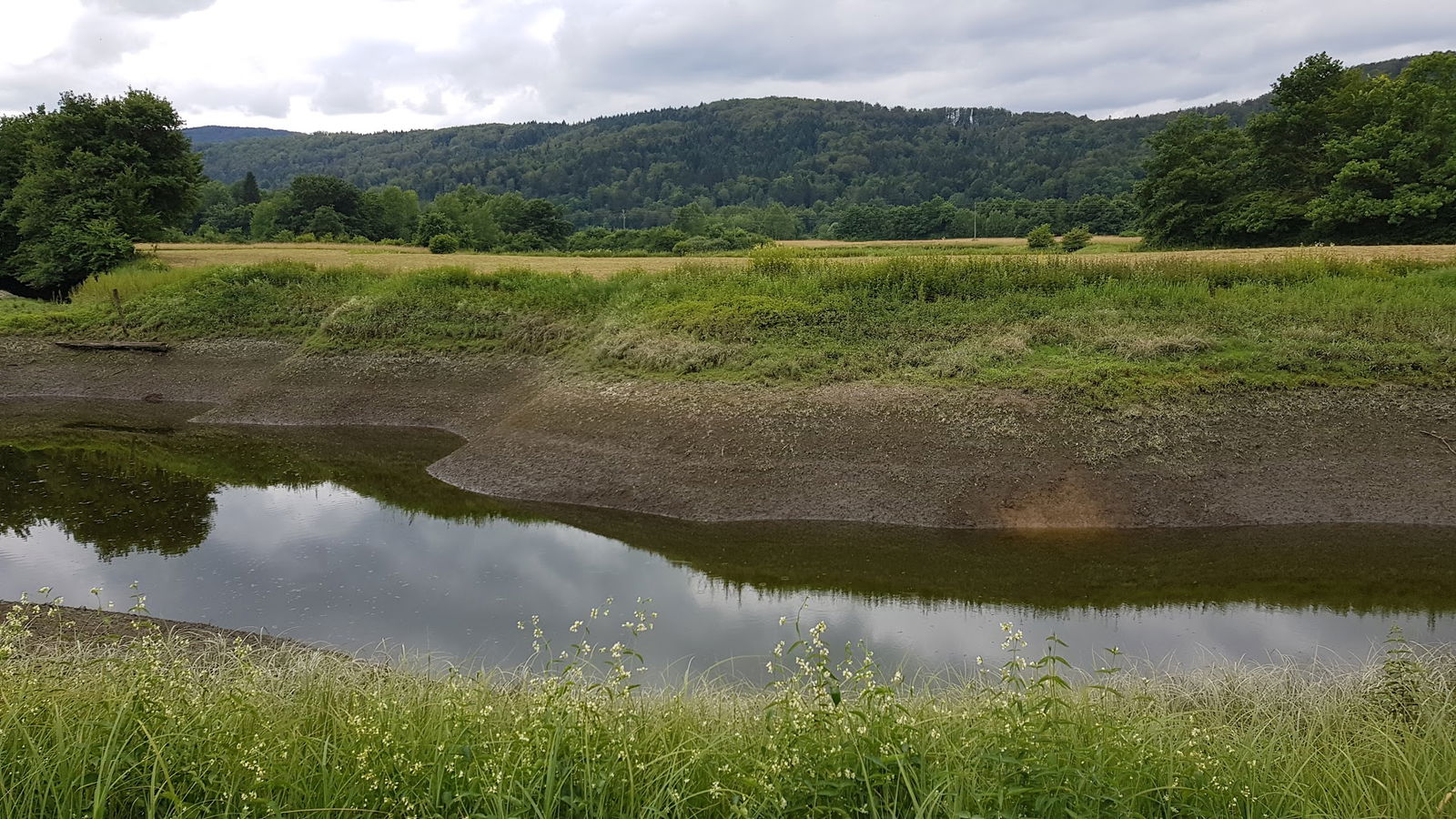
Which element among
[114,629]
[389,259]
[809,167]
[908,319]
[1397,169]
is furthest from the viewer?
[809,167]

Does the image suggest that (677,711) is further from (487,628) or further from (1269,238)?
(1269,238)

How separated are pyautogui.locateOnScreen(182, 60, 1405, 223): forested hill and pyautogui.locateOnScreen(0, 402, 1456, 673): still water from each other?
3581 inches

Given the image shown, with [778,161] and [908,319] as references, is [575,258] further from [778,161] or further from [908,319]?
[778,161]

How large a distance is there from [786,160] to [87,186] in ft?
453

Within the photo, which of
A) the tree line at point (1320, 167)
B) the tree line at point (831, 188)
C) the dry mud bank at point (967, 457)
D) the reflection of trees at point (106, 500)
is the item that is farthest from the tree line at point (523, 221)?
the dry mud bank at point (967, 457)

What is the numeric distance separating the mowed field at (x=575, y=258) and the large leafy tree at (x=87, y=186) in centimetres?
268

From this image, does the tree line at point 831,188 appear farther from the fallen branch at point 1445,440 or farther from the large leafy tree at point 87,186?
the fallen branch at point 1445,440

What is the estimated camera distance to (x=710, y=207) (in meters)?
134

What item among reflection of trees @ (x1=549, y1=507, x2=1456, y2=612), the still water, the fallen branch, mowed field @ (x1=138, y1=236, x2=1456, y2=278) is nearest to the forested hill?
mowed field @ (x1=138, y1=236, x2=1456, y2=278)

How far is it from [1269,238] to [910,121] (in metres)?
146

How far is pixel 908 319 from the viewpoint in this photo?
21219 mm

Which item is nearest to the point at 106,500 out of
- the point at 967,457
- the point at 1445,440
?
the point at 967,457

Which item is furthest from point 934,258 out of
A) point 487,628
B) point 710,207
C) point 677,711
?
point 710,207

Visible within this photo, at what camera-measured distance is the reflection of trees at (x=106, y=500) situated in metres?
14.5
